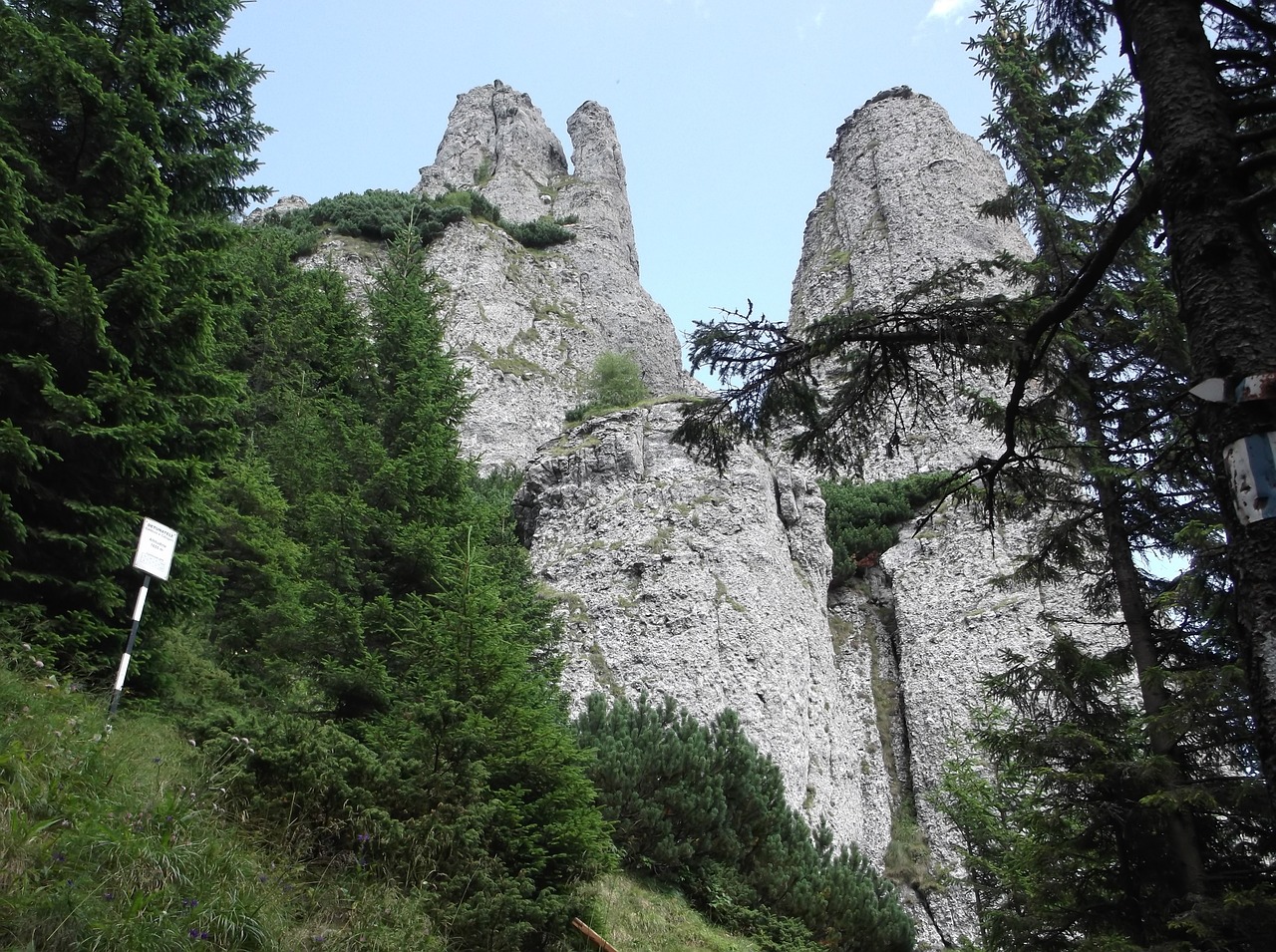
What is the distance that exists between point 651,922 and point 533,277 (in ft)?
125

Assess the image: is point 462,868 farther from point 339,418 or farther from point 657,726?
point 339,418

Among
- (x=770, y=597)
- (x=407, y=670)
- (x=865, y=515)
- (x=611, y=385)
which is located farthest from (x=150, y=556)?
(x=611, y=385)

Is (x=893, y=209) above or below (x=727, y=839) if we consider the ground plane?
above

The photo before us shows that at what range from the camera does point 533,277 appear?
4422cm

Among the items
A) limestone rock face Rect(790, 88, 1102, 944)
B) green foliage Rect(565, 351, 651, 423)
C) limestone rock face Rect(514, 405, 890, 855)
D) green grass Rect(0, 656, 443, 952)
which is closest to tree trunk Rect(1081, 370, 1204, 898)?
limestone rock face Rect(790, 88, 1102, 944)

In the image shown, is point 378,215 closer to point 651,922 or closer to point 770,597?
point 770,597

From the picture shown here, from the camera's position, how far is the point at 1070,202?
10617 millimetres

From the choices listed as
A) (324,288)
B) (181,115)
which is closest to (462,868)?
(181,115)

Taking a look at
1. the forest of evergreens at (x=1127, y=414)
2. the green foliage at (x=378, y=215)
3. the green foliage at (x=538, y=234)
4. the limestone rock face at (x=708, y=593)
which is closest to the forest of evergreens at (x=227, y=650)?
the forest of evergreens at (x=1127, y=414)

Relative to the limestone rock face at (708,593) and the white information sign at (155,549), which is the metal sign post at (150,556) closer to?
the white information sign at (155,549)

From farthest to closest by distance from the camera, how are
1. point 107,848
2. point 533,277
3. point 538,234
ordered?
point 538,234
point 533,277
point 107,848

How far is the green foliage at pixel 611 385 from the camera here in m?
33.2

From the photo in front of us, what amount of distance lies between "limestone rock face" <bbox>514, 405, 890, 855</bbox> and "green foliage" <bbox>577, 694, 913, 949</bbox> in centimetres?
424

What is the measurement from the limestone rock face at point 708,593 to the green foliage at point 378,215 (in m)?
23.0
